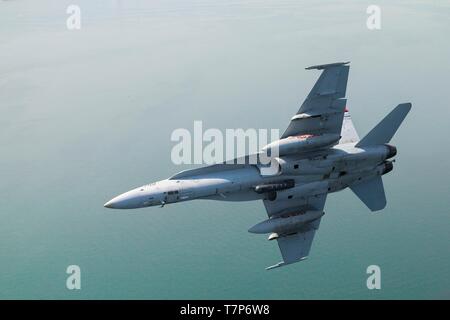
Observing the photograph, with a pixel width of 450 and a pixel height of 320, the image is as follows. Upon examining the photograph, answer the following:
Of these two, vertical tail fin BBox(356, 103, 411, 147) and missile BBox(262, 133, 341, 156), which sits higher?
vertical tail fin BBox(356, 103, 411, 147)

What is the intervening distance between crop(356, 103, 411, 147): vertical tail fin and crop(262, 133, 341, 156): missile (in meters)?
3.27

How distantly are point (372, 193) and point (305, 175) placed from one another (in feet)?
19.5

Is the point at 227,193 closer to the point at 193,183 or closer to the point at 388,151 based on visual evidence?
the point at 193,183

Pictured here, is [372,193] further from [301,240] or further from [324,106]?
[324,106]

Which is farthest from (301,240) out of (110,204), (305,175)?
(110,204)

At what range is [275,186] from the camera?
34781mm

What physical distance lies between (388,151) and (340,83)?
6481 millimetres

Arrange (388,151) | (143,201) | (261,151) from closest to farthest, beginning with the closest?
(143,201), (261,151), (388,151)

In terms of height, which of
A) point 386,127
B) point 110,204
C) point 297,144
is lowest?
point 110,204

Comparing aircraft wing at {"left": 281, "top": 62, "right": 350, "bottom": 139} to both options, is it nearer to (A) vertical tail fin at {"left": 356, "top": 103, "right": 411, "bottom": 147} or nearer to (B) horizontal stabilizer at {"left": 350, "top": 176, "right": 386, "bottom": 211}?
(A) vertical tail fin at {"left": 356, "top": 103, "right": 411, "bottom": 147}

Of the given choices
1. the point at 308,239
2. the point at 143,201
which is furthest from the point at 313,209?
the point at 143,201

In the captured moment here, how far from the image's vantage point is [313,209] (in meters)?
38.1

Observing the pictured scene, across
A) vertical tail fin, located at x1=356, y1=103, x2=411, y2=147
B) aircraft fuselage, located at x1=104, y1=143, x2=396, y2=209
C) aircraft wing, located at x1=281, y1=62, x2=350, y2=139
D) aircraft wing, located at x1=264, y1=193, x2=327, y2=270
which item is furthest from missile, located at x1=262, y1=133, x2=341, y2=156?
aircraft wing, located at x1=264, y1=193, x2=327, y2=270

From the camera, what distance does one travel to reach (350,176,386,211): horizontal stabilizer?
38.7 metres
